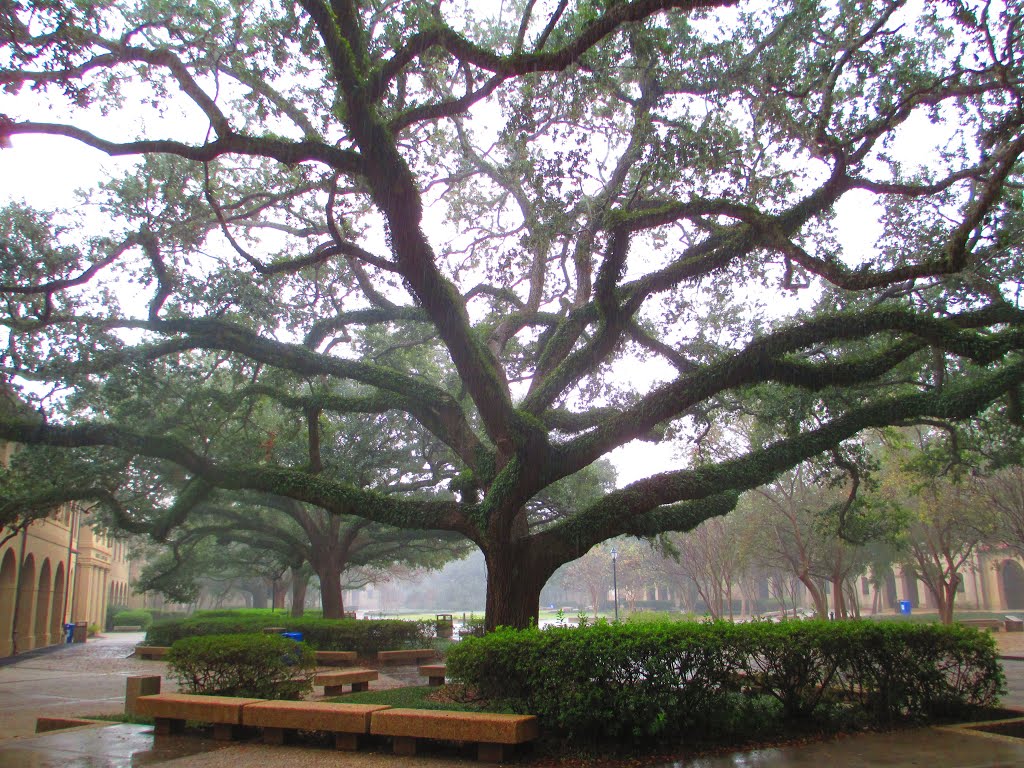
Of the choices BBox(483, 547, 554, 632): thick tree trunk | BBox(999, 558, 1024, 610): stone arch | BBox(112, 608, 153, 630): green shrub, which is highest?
BBox(483, 547, 554, 632): thick tree trunk

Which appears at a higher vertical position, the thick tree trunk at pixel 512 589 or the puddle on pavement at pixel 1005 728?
the thick tree trunk at pixel 512 589

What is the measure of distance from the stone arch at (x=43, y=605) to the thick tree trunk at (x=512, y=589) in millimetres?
24765

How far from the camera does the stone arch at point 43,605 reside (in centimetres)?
2869

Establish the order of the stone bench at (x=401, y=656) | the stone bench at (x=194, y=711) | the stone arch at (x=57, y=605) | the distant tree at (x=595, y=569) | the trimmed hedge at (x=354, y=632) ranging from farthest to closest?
1. the distant tree at (x=595, y=569)
2. the stone arch at (x=57, y=605)
3. the trimmed hedge at (x=354, y=632)
4. the stone bench at (x=401, y=656)
5. the stone bench at (x=194, y=711)

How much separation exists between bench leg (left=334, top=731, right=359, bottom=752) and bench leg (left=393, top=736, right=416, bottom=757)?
19.5 inches

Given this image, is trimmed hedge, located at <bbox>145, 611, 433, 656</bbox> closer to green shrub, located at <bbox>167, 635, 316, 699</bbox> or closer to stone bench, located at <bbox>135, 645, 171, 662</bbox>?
stone bench, located at <bbox>135, 645, 171, 662</bbox>

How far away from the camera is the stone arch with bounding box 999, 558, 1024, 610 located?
152 feet

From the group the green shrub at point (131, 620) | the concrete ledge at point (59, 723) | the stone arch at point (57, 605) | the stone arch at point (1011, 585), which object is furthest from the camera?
the green shrub at point (131, 620)

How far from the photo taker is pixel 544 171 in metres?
10.7

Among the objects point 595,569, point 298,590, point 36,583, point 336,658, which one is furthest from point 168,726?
point 595,569

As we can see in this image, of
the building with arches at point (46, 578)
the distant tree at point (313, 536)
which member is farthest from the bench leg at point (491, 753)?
the distant tree at point (313, 536)

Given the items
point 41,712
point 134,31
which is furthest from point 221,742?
point 134,31

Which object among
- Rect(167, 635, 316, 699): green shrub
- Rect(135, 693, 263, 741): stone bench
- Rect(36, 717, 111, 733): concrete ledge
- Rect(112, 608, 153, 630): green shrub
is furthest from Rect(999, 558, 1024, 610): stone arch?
Rect(112, 608, 153, 630): green shrub

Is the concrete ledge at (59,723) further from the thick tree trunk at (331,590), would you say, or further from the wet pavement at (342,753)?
the thick tree trunk at (331,590)
